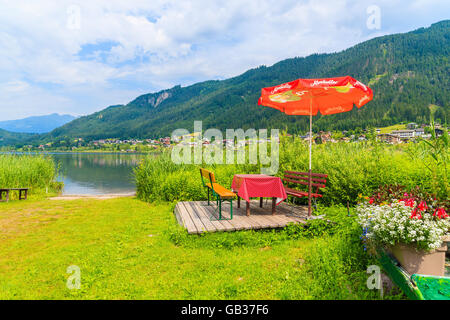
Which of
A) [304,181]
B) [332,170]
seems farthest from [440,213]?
[332,170]

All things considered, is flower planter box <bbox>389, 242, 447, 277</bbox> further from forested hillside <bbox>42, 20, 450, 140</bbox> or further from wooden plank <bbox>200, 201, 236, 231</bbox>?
forested hillside <bbox>42, 20, 450, 140</bbox>

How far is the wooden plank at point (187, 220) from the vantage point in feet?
15.6

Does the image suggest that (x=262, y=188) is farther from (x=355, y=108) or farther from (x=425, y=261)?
(x=355, y=108)

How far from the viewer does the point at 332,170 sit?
6500mm

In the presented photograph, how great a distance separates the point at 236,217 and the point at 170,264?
2.24 metres

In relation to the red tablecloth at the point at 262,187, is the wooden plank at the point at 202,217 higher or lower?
lower

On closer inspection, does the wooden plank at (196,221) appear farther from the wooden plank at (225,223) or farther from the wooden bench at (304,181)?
the wooden bench at (304,181)

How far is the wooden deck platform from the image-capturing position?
16.3 feet

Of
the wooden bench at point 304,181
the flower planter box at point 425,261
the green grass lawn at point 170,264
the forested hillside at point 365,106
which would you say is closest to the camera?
the flower planter box at point 425,261

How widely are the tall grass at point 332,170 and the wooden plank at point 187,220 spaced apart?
67.8 inches

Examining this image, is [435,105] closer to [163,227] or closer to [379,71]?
[379,71]

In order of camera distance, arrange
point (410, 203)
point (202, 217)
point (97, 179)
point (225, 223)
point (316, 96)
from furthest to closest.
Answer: point (97, 179) → point (316, 96) → point (202, 217) → point (225, 223) → point (410, 203)

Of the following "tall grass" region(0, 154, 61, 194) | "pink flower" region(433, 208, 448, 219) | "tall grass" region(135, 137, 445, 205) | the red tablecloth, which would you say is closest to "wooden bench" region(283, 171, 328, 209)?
"tall grass" region(135, 137, 445, 205)

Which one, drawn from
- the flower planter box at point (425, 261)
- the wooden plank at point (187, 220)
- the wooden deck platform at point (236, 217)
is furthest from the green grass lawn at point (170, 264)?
the flower planter box at point (425, 261)
